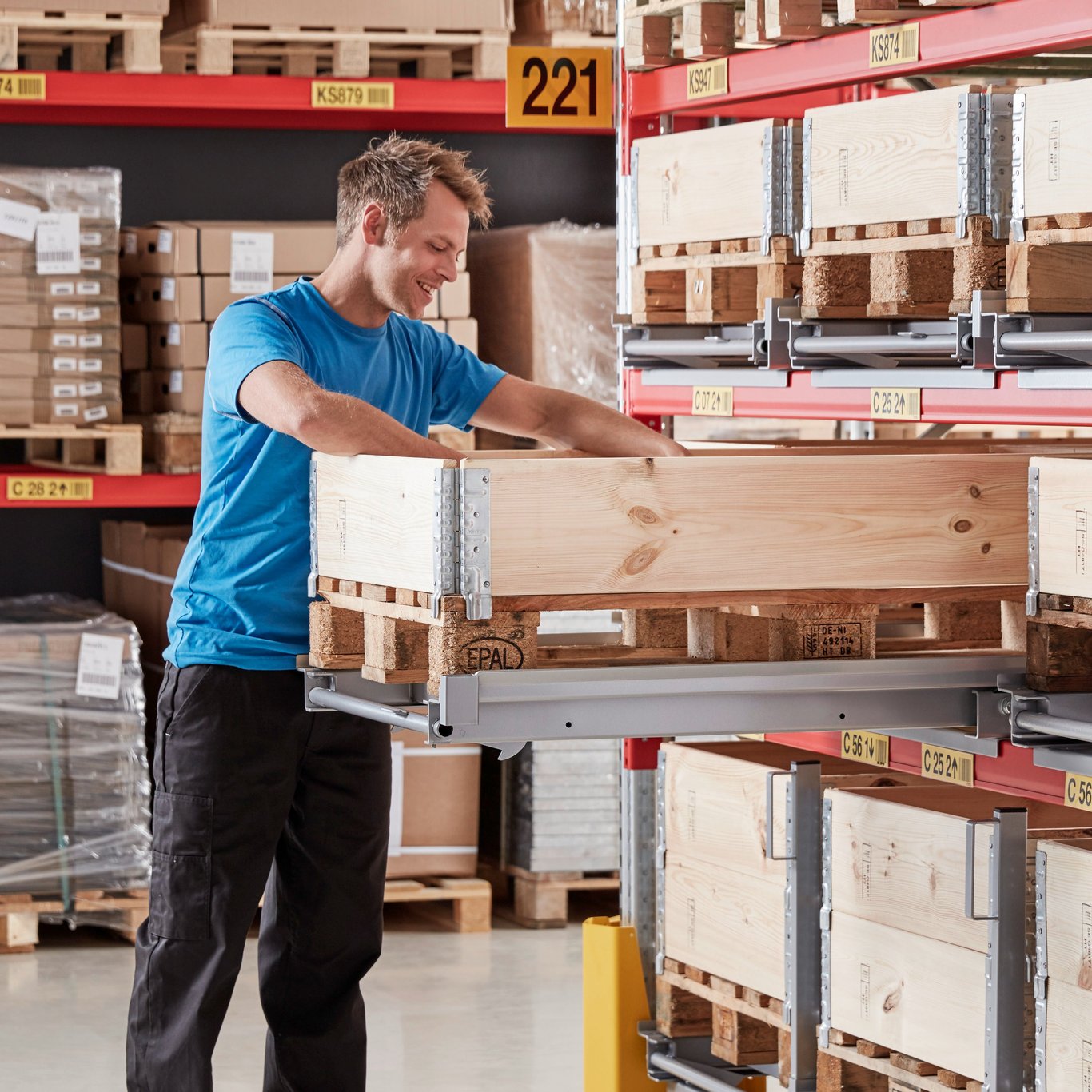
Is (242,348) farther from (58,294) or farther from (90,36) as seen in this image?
(90,36)

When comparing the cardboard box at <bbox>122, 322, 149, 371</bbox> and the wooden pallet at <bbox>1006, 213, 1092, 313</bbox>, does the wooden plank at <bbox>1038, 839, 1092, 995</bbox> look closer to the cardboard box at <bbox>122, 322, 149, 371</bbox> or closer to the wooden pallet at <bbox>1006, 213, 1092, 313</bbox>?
the wooden pallet at <bbox>1006, 213, 1092, 313</bbox>

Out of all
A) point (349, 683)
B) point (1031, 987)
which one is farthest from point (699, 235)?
point (1031, 987)

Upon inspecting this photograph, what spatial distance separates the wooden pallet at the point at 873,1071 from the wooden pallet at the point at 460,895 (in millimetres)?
3712

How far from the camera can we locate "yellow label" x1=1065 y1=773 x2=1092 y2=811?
164 inches

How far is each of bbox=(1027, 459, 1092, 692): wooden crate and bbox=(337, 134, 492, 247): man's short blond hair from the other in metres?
1.61

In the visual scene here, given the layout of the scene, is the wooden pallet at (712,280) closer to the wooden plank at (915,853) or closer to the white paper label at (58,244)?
the wooden plank at (915,853)

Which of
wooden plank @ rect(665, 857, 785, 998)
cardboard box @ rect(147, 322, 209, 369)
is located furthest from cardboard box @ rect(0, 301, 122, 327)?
wooden plank @ rect(665, 857, 785, 998)

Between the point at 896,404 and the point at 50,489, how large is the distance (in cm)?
421

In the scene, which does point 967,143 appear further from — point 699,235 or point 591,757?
point 591,757

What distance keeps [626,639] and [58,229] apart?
13.6 feet

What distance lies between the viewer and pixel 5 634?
7621 millimetres

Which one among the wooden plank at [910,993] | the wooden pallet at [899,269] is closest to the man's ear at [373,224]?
the wooden pallet at [899,269]

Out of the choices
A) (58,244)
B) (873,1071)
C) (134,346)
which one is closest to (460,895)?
(134,346)

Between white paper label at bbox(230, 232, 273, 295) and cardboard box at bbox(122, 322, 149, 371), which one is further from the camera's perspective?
cardboard box at bbox(122, 322, 149, 371)
